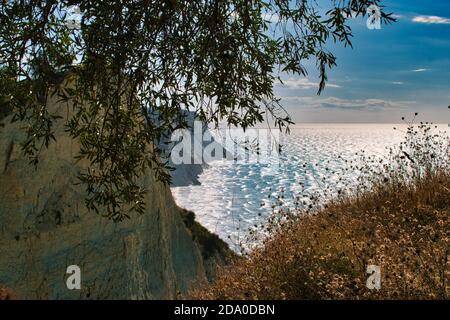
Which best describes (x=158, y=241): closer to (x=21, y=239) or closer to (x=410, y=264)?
(x=21, y=239)

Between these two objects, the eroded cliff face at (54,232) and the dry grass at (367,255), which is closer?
the dry grass at (367,255)

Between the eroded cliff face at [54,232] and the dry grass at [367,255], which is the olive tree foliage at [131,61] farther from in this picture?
the eroded cliff face at [54,232]

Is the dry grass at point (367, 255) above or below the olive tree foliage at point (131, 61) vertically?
below

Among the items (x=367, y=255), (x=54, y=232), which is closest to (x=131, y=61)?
(x=367, y=255)

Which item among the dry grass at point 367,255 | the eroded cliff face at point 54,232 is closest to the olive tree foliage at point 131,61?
the dry grass at point 367,255

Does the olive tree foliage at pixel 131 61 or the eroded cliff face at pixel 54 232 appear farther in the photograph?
the eroded cliff face at pixel 54 232

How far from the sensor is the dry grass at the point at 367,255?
5406 millimetres

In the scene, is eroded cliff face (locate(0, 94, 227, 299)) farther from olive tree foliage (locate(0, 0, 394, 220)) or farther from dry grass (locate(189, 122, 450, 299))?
olive tree foliage (locate(0, 0, 394, 220))

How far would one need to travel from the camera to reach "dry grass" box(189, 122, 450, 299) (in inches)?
213

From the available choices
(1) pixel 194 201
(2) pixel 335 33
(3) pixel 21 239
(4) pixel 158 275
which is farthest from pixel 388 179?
(1) pixel 194 201

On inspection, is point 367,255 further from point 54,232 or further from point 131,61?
point 54,232

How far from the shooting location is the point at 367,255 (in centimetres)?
611

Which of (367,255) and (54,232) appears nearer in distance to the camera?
(367,255)

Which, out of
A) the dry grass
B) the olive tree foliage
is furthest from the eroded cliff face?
the olive tree foliage
